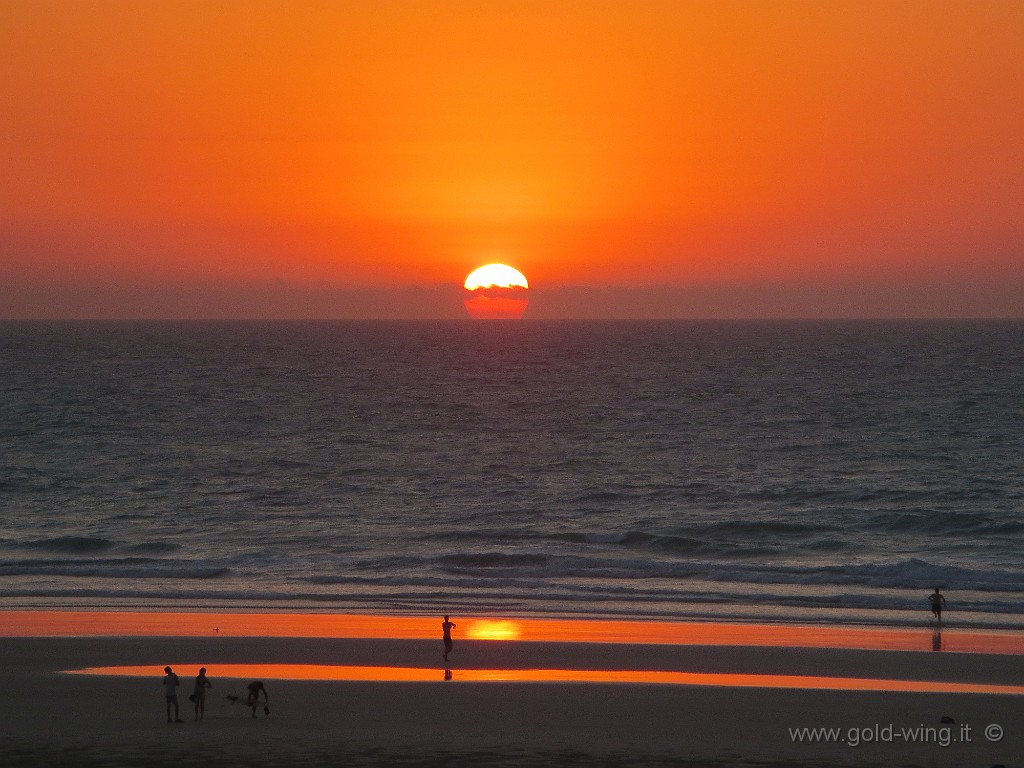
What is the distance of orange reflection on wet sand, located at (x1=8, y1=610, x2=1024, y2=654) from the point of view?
24859 millimetres

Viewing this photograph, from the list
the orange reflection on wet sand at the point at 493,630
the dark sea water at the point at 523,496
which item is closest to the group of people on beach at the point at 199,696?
the orange reflection on wet sand at the point at 493,630

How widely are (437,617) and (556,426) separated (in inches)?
1778

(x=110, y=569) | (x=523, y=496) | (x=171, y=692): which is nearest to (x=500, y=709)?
(x=171, y=692)

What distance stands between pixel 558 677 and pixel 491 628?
5014 mm

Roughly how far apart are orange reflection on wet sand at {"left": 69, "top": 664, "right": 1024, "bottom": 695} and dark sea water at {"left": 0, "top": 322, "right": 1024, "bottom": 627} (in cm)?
628

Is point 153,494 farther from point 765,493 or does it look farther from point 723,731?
point 723,731

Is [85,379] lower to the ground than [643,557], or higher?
higher

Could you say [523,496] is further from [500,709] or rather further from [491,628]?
[500,709]

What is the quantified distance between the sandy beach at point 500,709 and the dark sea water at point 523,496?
4.98 m

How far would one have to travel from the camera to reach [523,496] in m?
47.8

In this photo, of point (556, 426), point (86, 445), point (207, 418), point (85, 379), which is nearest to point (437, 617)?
point (86, 445)

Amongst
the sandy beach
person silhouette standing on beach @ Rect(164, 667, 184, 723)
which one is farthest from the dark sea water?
person silhouette standing on beach @ Rect(164, 667, 184, 723)

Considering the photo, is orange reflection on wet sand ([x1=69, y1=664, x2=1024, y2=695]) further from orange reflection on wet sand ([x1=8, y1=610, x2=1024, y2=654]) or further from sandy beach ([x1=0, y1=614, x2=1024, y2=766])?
orange reflection on wet sand ([x1=8, y1=610, x2=1024, y2=654])

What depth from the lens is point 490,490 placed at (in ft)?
162
